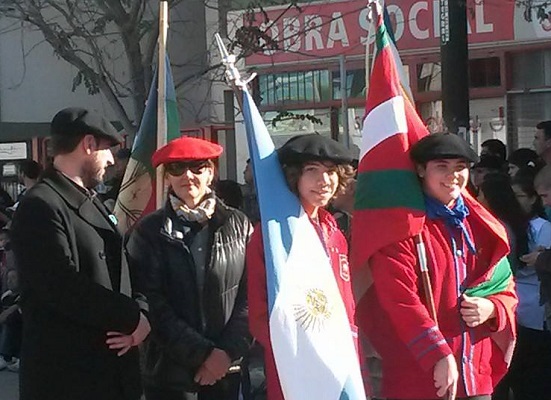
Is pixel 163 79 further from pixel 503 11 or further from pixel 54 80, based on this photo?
pixel 54 80

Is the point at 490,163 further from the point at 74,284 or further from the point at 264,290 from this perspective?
the point at 74,284

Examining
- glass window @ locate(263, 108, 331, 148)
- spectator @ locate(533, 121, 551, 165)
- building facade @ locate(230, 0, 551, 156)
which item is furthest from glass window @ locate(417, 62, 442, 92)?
spectator @ locate(533, 121, 551, 165)

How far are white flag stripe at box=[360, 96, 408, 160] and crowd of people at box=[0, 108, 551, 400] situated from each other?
0.64 ft

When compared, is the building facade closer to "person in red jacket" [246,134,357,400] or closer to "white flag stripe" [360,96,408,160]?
"white flag stripe" [360,96,408,160]

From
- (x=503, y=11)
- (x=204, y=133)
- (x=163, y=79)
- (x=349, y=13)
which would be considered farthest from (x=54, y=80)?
(x=163, y=79)

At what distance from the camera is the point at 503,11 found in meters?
12.3

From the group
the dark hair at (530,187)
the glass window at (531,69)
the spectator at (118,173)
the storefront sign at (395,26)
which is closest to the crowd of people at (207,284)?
the dark hair at (530,187)

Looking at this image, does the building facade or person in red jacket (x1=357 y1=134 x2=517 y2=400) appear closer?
person in red jacket (x1=357 y1=134 x2=517 y2=400)

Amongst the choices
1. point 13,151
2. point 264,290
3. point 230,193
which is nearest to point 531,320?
point 264,290

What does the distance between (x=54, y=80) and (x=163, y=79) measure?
11110mm

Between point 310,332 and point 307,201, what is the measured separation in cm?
55

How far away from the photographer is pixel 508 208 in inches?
228

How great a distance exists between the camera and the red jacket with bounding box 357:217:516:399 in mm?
3889

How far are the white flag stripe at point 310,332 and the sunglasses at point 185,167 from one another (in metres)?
0.63
